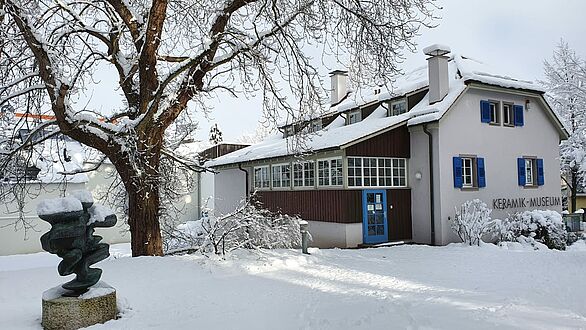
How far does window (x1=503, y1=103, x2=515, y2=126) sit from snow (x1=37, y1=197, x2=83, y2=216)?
16095 mm

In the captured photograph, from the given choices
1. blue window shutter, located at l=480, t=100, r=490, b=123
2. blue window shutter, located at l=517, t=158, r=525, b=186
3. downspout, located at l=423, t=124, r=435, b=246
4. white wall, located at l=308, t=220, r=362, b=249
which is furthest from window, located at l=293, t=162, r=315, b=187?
blue window shutter, located at l=517, t=158, r=525, b=186

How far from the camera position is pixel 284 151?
61.4ft

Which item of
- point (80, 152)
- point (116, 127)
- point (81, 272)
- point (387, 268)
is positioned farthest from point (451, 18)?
point (80, 152)

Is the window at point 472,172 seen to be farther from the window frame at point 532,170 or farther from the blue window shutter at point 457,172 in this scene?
the window frame at point 532,170

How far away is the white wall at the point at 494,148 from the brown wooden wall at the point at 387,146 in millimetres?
1360

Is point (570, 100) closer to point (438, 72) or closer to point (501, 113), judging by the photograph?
point (501, 113)

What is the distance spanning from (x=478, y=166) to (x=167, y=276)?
12108mm

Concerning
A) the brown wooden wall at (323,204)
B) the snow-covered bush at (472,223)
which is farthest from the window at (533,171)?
the brown wooden wall at (323,204)

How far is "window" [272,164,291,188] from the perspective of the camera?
63.4 feet

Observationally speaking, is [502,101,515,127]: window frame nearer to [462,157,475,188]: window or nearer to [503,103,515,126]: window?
[503,103,515,126]: window

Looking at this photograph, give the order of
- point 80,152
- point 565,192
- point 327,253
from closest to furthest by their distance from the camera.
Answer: point 327,253 → point 80,152 → point 565,192

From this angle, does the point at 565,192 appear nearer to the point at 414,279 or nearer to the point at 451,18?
the point at 451,18

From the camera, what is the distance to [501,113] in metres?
17.5

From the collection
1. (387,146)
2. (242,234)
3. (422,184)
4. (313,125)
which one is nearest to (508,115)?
(422,184)
